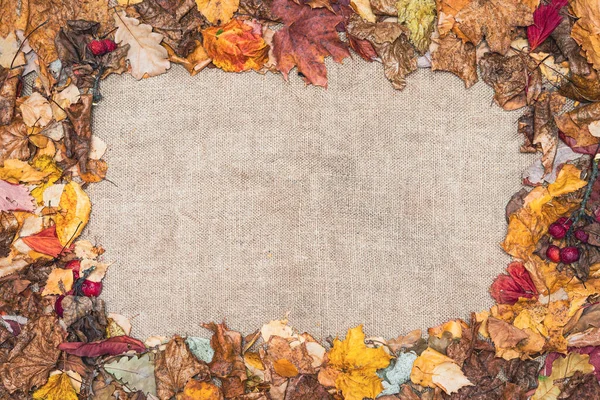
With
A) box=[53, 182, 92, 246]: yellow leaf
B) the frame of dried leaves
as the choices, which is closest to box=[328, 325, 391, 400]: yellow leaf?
the frame of dried leaves

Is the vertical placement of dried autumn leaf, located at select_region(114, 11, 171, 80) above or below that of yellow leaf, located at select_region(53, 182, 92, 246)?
above

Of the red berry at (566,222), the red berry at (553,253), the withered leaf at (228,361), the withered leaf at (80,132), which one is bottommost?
the withered leaf at (228,361)

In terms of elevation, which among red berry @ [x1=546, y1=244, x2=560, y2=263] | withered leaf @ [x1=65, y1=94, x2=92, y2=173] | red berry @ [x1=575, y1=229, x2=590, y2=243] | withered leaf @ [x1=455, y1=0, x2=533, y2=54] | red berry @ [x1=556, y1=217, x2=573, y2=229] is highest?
withered leaf @ [x1=455, y1=0, x2=533, y2=54]

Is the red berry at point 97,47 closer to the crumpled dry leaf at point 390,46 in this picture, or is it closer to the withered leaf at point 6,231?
the withered leaf at point 6,231

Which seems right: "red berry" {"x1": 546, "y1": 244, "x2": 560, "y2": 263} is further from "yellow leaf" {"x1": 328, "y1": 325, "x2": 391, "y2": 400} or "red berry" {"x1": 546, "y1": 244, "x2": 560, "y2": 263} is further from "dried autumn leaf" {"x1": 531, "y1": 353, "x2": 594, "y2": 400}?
"yellow leaf" {"x1": 328, "y1": 325, "x2": 391, "y2": 400}

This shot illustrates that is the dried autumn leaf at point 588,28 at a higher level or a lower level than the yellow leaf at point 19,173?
higher

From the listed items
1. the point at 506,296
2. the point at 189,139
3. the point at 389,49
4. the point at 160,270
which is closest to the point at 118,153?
the point at 189,139

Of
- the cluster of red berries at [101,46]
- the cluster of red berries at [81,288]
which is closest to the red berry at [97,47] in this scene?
the cluster of red berries at [101,46]
